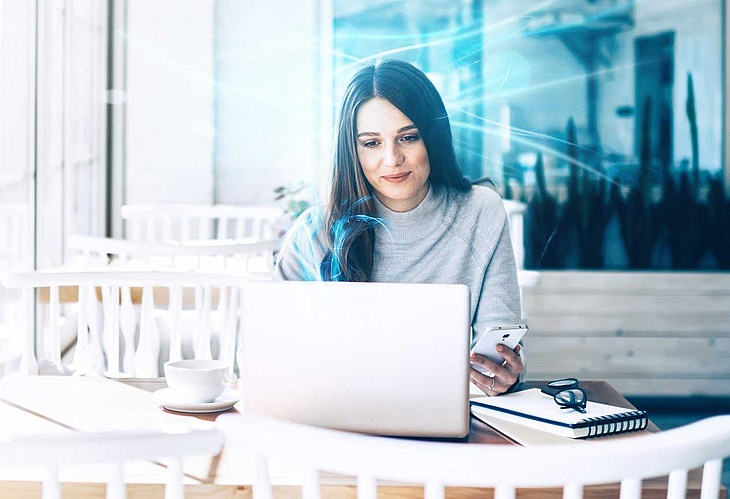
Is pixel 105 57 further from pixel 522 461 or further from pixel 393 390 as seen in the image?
pixel 522 461

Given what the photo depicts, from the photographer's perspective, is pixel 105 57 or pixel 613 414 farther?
pixel 105 57

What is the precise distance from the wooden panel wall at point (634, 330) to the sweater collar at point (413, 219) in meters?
1.91

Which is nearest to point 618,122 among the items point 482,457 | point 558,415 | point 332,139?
point 332,139

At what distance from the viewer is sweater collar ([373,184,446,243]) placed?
1.63 m

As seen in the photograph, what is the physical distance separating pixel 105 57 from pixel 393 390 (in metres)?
2.93

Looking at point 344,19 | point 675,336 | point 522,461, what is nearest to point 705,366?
point 675,336

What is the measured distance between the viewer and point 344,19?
2881 millimetres

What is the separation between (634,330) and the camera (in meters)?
3.51

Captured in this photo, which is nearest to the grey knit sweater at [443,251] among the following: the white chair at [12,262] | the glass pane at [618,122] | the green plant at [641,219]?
the white chair at [12,262]

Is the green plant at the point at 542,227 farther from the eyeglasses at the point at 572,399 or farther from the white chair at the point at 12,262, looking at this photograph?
the eyeglasses at the point at 572,399

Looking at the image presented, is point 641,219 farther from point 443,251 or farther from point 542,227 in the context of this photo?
point 443,251

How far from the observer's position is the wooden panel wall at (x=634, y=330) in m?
3.49

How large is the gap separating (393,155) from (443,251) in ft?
0.64

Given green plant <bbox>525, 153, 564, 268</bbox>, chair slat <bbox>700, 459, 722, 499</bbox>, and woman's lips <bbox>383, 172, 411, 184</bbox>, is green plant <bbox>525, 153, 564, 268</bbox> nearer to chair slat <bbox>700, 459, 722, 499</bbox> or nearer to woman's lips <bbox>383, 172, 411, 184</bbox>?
woman's lips <bbox>383, 172, 411, 184</bbox>
